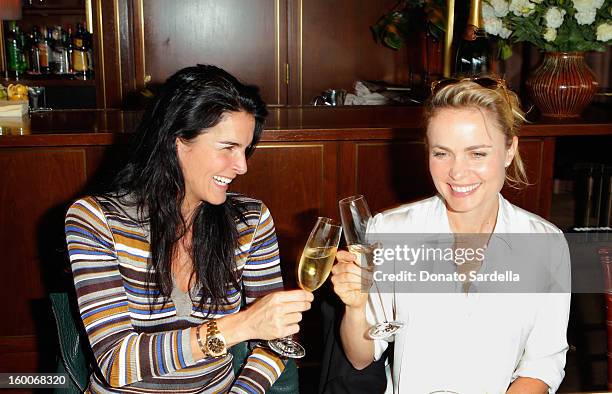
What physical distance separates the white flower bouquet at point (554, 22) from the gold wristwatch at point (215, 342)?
1818mm

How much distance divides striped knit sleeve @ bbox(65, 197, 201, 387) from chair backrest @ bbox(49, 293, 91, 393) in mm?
79

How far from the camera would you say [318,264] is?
4.64 feet

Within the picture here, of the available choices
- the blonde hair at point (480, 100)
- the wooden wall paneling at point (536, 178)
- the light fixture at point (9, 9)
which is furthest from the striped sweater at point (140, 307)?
the light fixture at point (9, 9)

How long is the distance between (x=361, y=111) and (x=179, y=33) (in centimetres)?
222

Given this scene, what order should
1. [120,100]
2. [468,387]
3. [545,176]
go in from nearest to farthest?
[468,387]
[545,176]
[120,100]

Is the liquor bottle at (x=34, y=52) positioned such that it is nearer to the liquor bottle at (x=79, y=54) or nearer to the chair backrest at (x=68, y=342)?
the liquor bottle at (x=79, y=54)

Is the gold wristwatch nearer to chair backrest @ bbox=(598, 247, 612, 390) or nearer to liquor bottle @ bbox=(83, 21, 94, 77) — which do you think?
chair backrest @ bbox=(598, 247, 612, 390)

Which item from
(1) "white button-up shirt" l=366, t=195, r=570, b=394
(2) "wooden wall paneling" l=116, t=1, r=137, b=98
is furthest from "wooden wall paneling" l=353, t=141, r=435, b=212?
(2) "wooden wall paneling" l=116, t=1, r=137, b=98

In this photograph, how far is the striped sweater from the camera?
149 cm

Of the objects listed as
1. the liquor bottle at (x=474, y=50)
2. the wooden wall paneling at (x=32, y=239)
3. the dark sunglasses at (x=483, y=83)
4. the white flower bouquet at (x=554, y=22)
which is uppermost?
the white flower bouquet at (x=554, y=22)

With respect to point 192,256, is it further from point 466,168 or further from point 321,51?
point 321,51

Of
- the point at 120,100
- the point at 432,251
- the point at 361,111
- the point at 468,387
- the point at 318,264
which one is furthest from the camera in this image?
the point at 120,100

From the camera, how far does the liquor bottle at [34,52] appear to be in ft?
15.9

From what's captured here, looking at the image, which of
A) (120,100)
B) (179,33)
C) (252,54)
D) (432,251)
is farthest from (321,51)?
(432,251)
